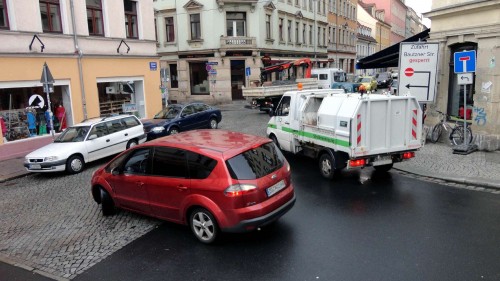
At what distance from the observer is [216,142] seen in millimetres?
6355

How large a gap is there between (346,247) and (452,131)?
344 inches

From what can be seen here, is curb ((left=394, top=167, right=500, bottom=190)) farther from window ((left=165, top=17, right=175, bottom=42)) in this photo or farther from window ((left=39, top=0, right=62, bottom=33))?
window ((left=165, top=17, right=175, bottom=42))

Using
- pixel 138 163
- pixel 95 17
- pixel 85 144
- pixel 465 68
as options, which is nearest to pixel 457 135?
pixel 465 68

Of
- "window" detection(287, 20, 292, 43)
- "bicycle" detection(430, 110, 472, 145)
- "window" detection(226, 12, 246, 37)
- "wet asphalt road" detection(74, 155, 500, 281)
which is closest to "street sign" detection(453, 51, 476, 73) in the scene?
"bicycle" detection(430, 110, 472, 145)

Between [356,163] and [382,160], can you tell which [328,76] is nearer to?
[382,160]

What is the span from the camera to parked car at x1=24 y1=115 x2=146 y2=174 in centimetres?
1100

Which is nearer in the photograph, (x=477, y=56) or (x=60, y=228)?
(x=60, y=228)

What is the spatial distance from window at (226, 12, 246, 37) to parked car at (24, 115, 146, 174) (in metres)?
21.9

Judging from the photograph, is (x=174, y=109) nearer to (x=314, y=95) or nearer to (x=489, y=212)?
(x=314, y=95)

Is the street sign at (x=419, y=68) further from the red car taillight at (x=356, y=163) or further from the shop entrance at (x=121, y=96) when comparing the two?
the shop entrance at (x=121, y=96)

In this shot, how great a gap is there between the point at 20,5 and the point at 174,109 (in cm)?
698

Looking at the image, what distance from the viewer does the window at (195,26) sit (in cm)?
3419

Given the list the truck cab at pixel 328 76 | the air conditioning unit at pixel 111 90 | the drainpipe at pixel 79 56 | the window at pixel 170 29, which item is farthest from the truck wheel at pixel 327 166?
the window at pixel 170 29

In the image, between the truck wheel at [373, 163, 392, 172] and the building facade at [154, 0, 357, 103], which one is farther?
the building facade at [154, 0, 357, 103]
